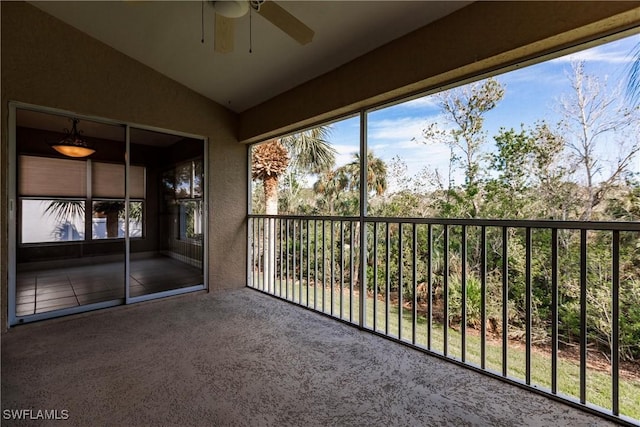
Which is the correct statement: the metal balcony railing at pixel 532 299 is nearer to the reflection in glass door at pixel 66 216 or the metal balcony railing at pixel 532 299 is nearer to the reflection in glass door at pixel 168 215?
A: the reflection in glass door at pixel 168 215

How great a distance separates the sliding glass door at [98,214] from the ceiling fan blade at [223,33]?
191 centimetres

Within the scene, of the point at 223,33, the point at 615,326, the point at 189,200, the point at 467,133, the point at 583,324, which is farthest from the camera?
the point at 189,200

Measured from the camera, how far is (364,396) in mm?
1712

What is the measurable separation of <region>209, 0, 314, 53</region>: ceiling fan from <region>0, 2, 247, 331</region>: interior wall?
5.75 feet

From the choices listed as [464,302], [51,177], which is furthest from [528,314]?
[51,177]

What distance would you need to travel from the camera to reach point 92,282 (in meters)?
3.18

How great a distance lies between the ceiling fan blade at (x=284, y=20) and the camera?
67.9 inches

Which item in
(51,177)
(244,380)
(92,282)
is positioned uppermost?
(51,177)

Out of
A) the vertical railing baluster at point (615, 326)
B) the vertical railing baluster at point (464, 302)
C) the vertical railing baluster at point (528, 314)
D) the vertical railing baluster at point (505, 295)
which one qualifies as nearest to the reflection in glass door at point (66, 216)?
the vertical railing baluster at point (464, 302)

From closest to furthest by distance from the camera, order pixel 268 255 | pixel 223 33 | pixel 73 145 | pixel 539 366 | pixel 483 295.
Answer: pixel 223 33 → pixel 483 295 → pixel 539 366 → pixel 73 145 → pixel 268 255

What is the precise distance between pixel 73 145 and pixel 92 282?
147cm

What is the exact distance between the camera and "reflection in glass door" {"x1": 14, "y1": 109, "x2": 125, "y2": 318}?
8.95 ft

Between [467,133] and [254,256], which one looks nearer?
[467,133]

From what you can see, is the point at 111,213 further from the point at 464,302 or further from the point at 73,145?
the point at 464,302
